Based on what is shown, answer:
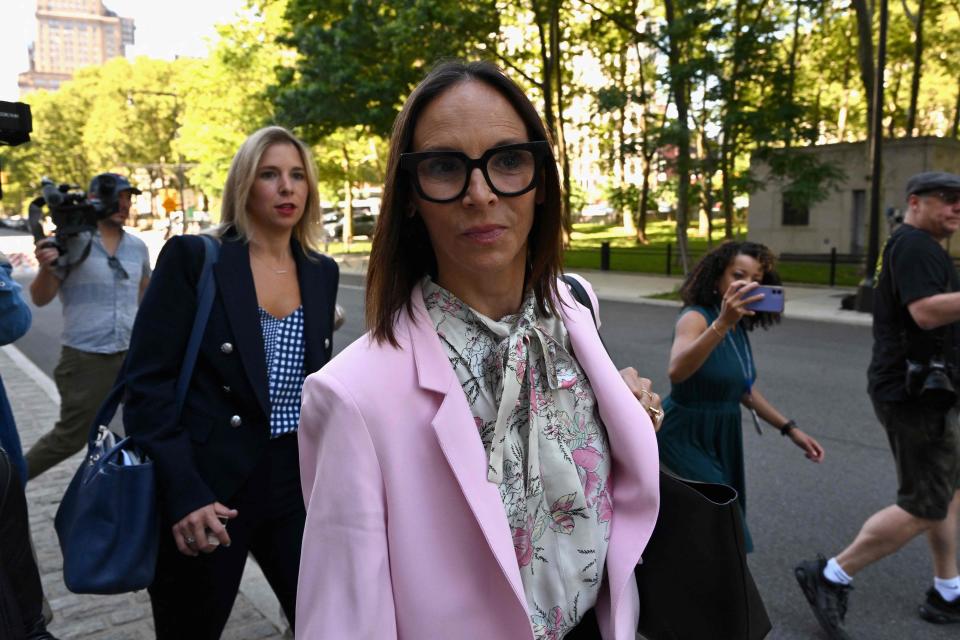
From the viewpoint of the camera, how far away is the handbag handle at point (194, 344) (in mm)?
2449

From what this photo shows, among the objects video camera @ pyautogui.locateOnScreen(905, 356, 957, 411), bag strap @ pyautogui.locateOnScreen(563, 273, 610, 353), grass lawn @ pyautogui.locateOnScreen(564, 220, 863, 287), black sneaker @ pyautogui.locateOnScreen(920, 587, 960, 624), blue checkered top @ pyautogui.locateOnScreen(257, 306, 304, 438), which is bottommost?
black sneaker @ pyautogui.locateOnScreen(920, 587, 960, 624)

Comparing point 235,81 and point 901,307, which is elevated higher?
point 235,81

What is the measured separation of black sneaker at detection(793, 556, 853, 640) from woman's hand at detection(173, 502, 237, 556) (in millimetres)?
2773

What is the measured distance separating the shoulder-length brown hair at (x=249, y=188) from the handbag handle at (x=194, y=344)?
0.15 meters

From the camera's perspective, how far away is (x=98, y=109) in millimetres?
72688

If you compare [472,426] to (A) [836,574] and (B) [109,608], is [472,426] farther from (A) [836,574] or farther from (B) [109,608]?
(B) [109,608]

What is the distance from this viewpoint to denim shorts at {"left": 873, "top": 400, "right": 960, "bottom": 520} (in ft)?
12.3

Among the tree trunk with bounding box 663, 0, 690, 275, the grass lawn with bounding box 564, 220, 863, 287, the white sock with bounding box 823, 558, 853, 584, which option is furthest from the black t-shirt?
the grass lawn with bounding box 564, 220, 863, 287

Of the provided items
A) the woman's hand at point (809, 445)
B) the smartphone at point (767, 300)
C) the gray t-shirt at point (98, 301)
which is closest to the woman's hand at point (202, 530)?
the smartphone at point (767, 300)

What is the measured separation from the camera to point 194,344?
8.11 ft

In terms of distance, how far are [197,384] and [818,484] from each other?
4753 mm

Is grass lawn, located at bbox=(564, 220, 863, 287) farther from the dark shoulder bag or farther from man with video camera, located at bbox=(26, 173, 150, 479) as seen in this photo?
the dark shoulder bag

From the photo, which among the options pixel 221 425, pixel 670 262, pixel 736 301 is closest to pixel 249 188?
pixel 221 425

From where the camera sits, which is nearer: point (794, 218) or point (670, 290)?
point (670, 290)
